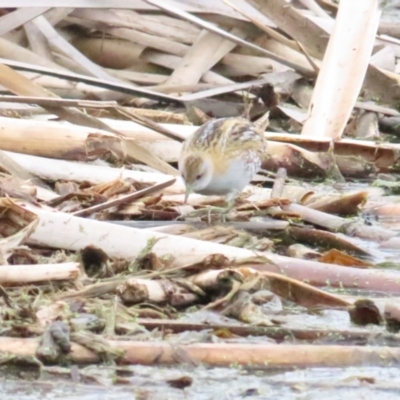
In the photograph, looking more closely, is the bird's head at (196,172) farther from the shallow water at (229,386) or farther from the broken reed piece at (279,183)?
the shallow water at (229,386)

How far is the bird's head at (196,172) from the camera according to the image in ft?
17.7

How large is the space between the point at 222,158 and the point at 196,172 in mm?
364

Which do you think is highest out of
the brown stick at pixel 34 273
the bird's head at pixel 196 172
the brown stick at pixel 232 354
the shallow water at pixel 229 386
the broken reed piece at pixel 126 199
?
the bird's head at pixel 196 172

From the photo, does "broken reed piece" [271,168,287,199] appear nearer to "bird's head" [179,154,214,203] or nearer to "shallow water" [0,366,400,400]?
"bird's head" [179,154,214,203]

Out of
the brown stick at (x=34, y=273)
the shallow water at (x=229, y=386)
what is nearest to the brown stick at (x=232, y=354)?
the shallow water at (x=229, y=386)

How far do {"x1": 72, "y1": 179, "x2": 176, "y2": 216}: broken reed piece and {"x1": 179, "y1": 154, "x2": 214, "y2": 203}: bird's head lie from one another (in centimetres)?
8

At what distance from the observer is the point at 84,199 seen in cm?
529

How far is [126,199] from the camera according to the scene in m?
5.13

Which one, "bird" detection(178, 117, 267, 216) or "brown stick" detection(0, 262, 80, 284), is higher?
"bird" detection(178, 117, 267, 216)

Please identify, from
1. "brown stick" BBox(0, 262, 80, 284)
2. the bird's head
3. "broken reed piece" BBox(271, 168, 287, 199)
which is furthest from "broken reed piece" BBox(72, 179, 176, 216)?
"brown stick" BBox(0, 262, 80, 284)

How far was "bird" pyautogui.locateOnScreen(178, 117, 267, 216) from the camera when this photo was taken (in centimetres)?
546

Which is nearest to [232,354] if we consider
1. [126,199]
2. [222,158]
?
[126,199]

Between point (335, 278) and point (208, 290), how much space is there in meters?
0.61

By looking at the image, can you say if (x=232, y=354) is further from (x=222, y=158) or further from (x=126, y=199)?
(x=222, y=158)
